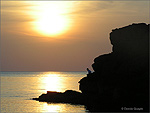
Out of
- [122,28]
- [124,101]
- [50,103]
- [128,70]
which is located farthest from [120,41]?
[50,103]

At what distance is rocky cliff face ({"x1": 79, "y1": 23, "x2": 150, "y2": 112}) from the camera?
6800 cm

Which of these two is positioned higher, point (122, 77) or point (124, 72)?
point (124, 72)

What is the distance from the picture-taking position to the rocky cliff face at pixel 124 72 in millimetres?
68000

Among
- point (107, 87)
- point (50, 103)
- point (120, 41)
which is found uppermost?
point (120, 41)

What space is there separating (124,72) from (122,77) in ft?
3.63

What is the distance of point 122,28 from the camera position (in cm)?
7769

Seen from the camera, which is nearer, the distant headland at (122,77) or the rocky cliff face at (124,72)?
the distant headland at (122,77)

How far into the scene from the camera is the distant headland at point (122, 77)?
222ft

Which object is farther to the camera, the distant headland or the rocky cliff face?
the rocky cliff face

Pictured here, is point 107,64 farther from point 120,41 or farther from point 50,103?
point 50,103

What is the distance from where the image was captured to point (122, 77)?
71.4 metres

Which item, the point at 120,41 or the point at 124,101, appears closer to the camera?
the point at 124,101

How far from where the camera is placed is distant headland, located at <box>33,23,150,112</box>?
222ft

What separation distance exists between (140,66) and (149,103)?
778 centimetres
